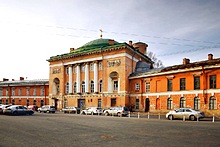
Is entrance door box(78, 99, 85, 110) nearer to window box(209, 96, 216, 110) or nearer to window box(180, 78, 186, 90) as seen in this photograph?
window box(180, 78, 186, 90)

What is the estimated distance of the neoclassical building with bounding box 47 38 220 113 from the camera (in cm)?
3531

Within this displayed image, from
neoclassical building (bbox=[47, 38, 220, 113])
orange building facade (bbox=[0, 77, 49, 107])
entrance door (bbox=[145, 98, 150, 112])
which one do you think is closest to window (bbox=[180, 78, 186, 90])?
neoclassical building (bbox=[47, 38, 220, 113])

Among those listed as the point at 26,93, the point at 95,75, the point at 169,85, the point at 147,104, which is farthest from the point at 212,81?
the point at 26,93

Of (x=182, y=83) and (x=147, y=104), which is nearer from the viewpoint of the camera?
(x=182, y=83)

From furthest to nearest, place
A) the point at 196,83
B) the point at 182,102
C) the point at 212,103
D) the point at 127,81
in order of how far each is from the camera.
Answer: the point at 127,81, the point at 182,102, the point at 196,83, the point at 212,103

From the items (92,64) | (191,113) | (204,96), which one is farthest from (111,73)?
(191,113)

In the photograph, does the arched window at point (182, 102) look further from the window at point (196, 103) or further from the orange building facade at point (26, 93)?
the orange building facade at point (26, 93)

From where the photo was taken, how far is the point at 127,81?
46.7 m

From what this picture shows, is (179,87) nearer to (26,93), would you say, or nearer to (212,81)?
(212,81)

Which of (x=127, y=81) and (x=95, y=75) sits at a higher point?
(x=95, y=75)

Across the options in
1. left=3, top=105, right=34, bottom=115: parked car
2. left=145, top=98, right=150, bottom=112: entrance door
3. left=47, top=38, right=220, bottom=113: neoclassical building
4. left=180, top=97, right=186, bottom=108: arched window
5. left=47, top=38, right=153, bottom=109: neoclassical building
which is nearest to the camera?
left=3, top=105, right=34, bottom=115: parked car

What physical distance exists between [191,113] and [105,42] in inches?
1335

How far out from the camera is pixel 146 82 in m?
43.8

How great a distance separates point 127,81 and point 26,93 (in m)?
34.9
